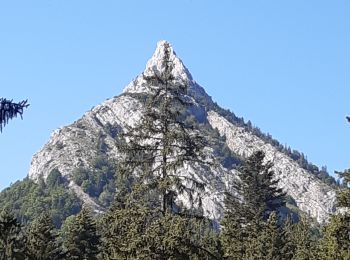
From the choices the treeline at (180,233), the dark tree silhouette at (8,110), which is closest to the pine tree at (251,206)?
the treeline at (180,233)

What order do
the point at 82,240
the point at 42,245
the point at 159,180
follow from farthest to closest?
the point at 82,240 → the point at 42,245 → the point at 159,180

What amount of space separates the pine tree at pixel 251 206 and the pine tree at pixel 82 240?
930 cm

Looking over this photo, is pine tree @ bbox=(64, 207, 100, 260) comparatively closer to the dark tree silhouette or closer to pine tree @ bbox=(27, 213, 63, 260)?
pine tree @ bbox=(27, 213, 63, 260)

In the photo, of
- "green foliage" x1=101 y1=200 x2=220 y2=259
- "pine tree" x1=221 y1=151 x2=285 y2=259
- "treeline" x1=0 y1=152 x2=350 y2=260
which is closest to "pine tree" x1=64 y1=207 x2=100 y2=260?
"treeline" x1=0 y1=152 x2=350 y2=260

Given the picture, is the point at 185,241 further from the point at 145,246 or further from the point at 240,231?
the point at 240,231

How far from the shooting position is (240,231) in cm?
5478

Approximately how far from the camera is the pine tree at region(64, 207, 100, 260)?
45.9m

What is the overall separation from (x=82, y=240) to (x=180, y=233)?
21.5 meters

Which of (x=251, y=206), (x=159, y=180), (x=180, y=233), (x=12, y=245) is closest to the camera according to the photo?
(x=180, y=233)

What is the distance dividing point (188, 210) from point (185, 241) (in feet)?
6.55

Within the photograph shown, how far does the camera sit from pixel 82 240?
46375mm

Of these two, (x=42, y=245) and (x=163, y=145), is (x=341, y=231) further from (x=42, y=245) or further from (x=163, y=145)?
(x=42, y=245)

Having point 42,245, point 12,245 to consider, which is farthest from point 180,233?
point 42,245

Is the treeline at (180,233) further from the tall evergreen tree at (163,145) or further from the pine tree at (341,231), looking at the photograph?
the tall evergreen tree at (163,145)
